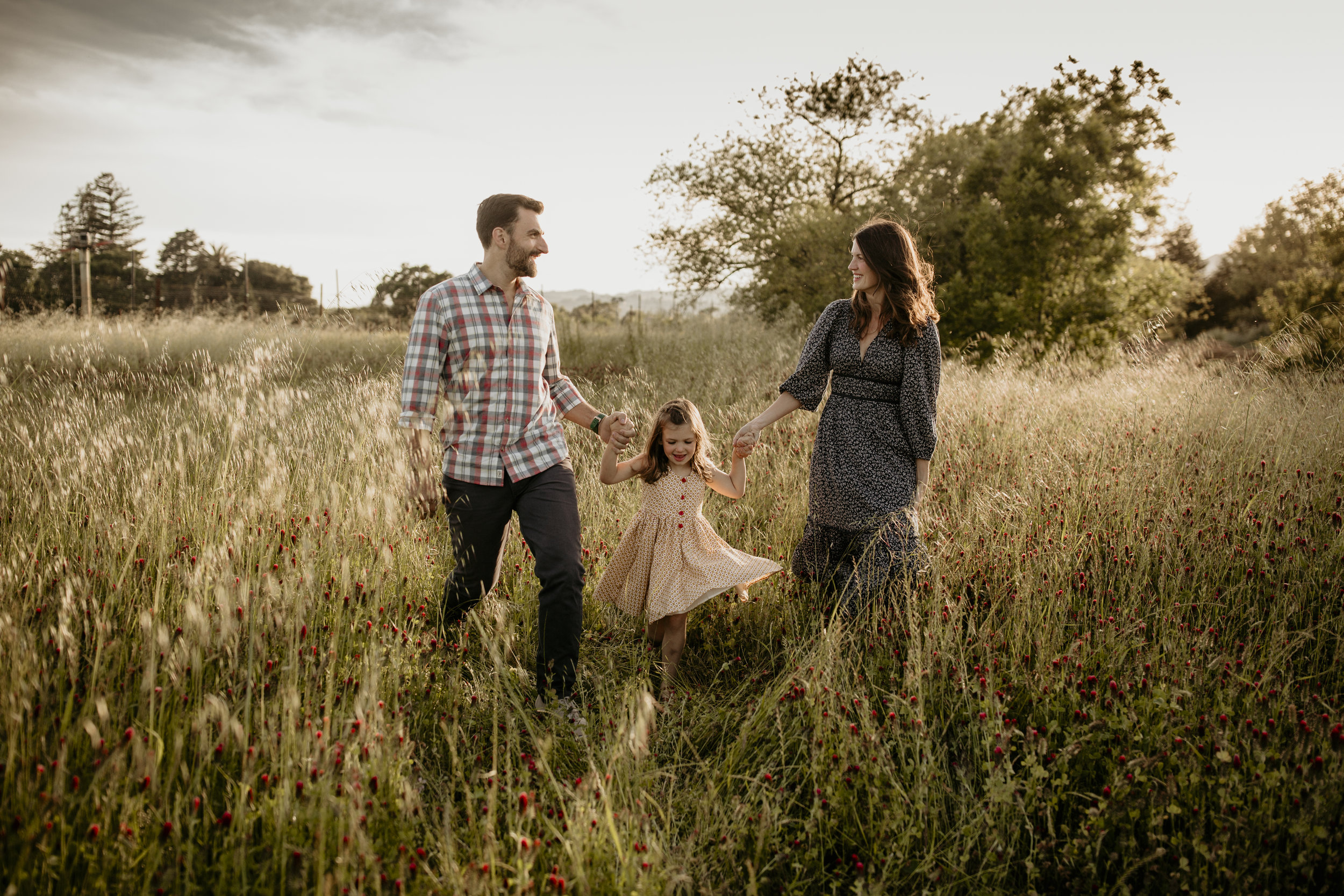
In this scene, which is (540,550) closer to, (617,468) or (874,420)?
(617,468)

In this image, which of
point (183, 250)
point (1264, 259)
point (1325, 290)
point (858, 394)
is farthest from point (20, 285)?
point (1264, 259)

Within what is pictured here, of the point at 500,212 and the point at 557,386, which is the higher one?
the point at 500,212

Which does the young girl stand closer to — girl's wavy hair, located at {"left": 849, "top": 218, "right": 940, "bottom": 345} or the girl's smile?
the girl's smile

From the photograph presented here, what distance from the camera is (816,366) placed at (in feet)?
11.4

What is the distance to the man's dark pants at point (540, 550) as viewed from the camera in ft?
8.79

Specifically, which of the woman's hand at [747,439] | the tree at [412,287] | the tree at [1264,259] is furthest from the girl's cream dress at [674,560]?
the tree at [1264,259]

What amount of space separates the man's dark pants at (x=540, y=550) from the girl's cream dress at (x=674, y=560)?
387 millimetres

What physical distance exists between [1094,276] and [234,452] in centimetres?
1437

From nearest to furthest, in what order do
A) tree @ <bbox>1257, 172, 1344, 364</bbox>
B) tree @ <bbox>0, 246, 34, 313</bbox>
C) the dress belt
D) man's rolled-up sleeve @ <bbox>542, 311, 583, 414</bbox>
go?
man's rolled-up sleeve @ <bbox>542, 311, 583, 414</bbox> < the dress belt < tree @ <bbox>1257, 172, 1344, 364</bbox> < tree @ <bbox>0, 246, 34, 313</bbox>

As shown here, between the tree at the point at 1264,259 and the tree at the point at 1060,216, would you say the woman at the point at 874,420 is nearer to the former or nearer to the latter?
the tree at the point at 1060,216

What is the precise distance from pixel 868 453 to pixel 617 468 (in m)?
1.15

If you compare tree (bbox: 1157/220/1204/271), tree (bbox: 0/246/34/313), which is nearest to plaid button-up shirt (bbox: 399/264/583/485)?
tree (bbox: 0/246/34/313)

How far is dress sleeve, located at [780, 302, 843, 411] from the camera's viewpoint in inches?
135

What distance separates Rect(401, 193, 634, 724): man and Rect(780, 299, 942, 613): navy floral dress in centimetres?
103
